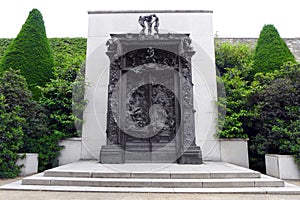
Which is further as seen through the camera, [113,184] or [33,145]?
[33,145]

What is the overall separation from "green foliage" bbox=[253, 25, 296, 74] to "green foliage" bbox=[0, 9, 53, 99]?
8.76 meters

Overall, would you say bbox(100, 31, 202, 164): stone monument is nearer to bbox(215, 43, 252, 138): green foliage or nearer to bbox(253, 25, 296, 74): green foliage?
bbox(215, 43, 252, 138): green foliage

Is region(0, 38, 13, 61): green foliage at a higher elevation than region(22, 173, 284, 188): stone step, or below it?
higher

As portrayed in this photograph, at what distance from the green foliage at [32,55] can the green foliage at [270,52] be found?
876cm

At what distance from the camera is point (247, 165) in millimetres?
7352

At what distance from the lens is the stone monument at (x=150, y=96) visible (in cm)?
680

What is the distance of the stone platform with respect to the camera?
432cm

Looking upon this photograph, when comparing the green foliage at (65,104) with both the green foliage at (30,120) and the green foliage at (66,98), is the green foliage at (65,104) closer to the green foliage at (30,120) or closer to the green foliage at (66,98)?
the green foliage at (66,98)

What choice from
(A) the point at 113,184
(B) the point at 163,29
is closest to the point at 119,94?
(A) the point at 113,184

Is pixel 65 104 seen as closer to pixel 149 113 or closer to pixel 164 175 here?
pixel 149 113

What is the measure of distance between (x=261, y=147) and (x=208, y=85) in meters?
2.83

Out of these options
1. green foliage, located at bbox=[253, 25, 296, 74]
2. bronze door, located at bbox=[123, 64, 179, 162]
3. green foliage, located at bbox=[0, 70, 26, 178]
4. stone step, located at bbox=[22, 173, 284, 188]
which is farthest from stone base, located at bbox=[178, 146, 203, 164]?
green foliage, located at bbox=[253, 25, 296, 74]

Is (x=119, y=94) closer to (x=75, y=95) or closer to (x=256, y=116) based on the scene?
(x=75, y=95)

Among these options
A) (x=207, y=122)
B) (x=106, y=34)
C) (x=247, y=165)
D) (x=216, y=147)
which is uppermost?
(x=106, y=34)
